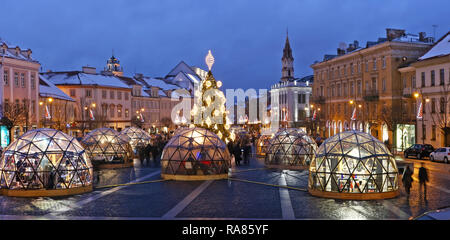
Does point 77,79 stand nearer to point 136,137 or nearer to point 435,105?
point 136,137

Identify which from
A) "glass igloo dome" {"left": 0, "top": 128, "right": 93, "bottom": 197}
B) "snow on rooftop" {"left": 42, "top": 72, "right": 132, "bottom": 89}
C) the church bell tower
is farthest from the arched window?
"glass igloo dome" {"left": 0, "top": 128, "right": 93, "bottom": 197}

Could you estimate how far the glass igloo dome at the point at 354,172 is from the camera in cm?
2027

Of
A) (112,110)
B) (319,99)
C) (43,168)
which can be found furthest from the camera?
(112,110)

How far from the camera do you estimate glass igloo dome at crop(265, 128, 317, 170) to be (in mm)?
32188

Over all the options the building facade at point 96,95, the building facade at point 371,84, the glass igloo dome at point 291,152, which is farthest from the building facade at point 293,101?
the glass igloo dome at point 291,152

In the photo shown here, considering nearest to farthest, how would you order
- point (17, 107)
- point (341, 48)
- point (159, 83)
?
point (17, 107) → point (341, 48) → point (159, 83)

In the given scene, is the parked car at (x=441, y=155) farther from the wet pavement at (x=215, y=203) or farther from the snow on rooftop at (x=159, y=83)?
the snow on rooftop at (x=159, y=83)

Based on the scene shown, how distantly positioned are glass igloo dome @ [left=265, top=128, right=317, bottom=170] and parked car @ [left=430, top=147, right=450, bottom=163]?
952 centimetres

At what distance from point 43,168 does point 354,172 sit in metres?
12.5

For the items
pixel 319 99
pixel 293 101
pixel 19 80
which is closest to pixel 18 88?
pixel 19 80

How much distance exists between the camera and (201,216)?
17000mm

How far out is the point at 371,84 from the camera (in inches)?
2323

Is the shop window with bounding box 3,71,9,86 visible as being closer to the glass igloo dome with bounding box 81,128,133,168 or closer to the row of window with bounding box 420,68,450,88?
the glass igloo dome with bounding box 81,128,133,168

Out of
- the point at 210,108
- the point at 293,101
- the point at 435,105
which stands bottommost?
the point at 210,108
